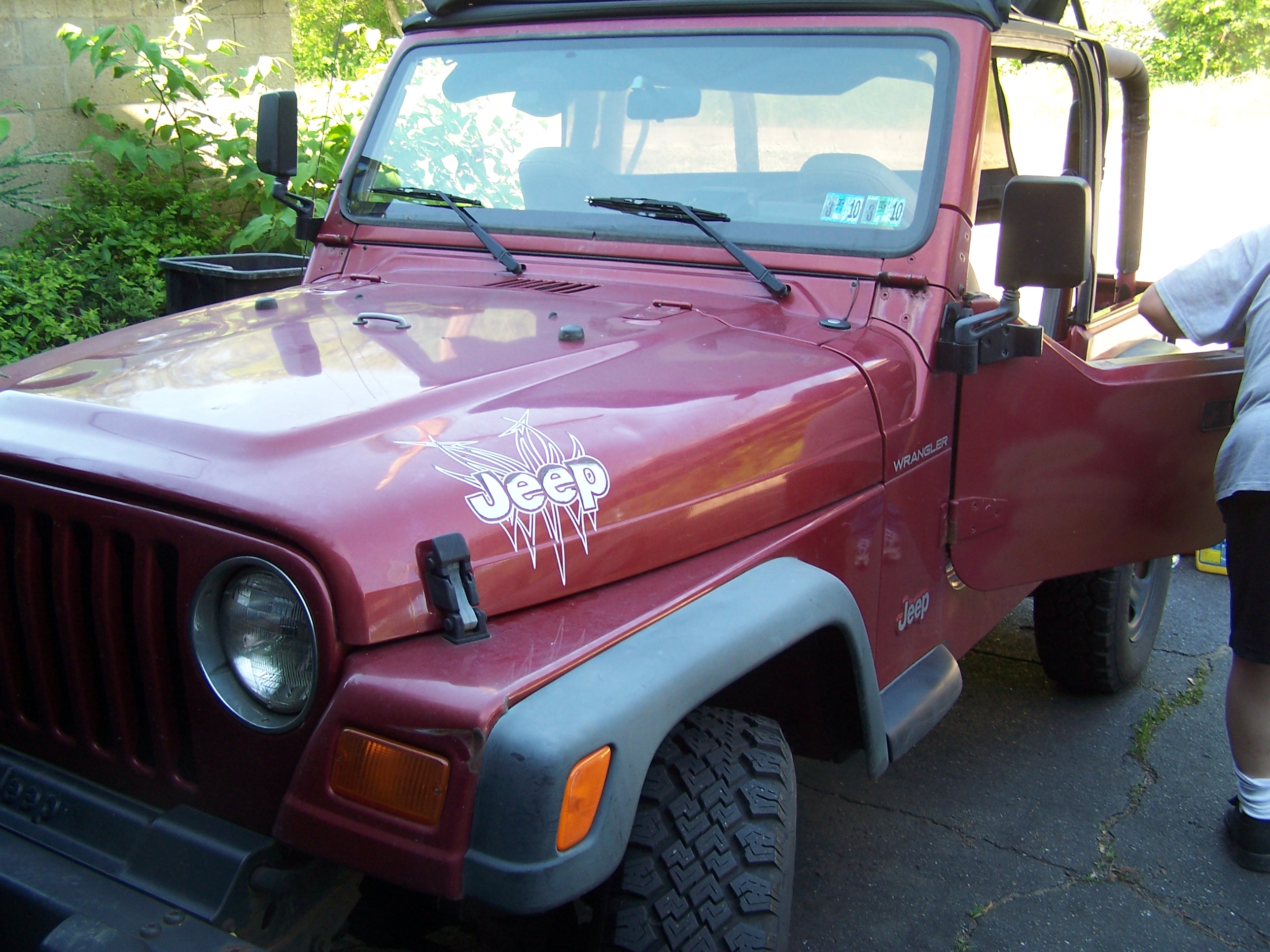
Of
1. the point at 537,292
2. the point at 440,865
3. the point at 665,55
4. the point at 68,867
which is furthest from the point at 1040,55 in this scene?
the point at 68,867

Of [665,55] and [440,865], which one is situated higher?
[665,55]

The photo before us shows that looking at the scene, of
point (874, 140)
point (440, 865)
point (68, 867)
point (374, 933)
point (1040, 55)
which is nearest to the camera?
point (440, 865)

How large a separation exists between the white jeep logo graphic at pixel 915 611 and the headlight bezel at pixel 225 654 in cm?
132

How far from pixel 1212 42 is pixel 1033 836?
2319 centimetres

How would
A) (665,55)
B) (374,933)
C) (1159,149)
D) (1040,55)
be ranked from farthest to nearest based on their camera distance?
(1159,149) < (1040,55) < (665,55) < (374,933)

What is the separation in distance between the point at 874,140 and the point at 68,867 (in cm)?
208

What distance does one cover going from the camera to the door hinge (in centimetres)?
249

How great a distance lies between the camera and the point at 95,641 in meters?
1.68

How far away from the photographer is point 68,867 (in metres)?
1.55

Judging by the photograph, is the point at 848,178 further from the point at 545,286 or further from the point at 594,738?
the point at 594,738

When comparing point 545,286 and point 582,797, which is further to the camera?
point 545,286

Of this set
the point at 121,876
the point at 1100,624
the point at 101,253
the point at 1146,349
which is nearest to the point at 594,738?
the point at 121,876

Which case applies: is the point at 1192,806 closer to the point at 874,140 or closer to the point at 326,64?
the point at 874,140

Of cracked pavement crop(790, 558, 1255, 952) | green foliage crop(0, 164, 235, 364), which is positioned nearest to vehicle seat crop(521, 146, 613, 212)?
cracked pavement crop(790, 558, 1255, 952)
